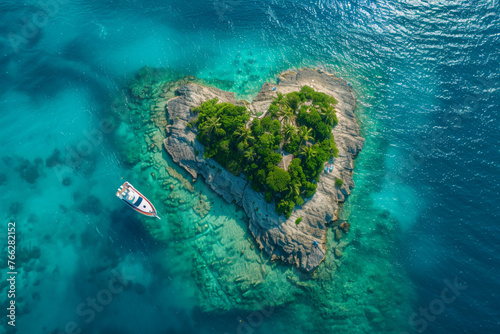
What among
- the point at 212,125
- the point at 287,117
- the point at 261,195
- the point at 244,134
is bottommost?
the point at 261,195

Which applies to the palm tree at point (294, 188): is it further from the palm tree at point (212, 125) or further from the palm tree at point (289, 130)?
the palm tree at point (212, 125)

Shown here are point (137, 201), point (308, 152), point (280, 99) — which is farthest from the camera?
point (280, 99)

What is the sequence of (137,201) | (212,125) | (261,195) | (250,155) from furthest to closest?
(212,125) → (137,201) → (261,195) → (250,155)

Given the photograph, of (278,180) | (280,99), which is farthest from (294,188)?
(280,99)

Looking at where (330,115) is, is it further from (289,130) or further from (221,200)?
(221,200)

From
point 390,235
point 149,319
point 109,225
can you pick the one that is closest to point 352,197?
point 390,235

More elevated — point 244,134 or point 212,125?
point 244,134

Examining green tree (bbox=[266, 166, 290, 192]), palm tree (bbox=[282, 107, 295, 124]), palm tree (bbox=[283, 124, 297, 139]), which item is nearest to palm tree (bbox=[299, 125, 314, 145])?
palm tree (bbox=[283, 124, 297, 139])
